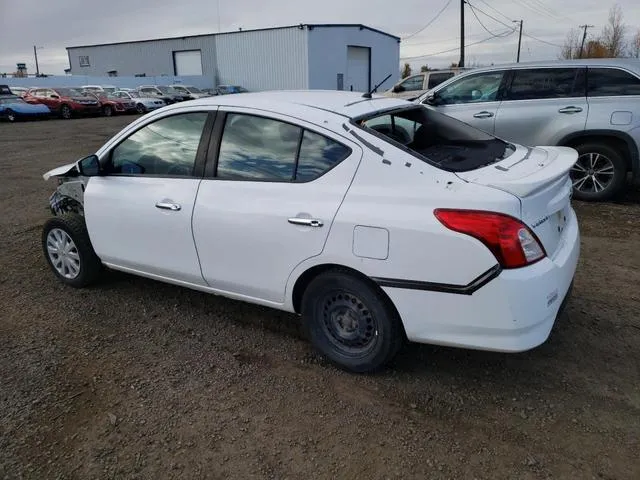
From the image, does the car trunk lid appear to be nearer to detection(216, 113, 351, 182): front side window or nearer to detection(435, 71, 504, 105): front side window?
detection(216, 113, 351, 182): front side window

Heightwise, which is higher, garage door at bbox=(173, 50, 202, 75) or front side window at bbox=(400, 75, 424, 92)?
garage door at bbox=(173, 50, 202, 75)

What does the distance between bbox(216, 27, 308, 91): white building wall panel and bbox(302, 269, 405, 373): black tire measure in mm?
38917

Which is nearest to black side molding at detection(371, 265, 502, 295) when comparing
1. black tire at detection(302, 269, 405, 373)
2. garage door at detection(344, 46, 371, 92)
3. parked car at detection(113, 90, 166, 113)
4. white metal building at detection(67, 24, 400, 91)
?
black tire at detection(302, 269, 405, 373)

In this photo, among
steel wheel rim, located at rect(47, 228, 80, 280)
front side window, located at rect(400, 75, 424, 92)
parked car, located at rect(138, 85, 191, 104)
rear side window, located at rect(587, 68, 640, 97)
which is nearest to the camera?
steel wheel rim, located at rect(47, 228, 80, 280)

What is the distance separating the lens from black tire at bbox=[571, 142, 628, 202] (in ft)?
22.0

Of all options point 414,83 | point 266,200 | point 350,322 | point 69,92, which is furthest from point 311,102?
point 69,92

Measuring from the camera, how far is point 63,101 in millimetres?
27219

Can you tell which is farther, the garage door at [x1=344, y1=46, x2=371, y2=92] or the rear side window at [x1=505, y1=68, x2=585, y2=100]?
the garage door at [x1=344, y1=46, x2=371, y2=92]

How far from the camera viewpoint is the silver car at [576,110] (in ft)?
21.7

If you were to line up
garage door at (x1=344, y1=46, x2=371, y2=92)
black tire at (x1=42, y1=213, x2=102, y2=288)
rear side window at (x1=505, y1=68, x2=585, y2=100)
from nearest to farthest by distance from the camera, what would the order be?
black tire at (x1=42, y1=213, x2=102, y2=288) < rear side window at (x1=505, y1=68, x2=585, y2=100) < garage door at (x1=344, y1=46, x2=371, y2=92)

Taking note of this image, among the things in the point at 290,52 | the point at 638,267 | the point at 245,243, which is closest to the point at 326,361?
the point at 245,243

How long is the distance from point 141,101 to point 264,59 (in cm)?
1593

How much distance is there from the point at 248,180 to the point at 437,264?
4.31 ft

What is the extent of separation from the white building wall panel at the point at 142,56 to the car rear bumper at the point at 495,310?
48925 millimetres
